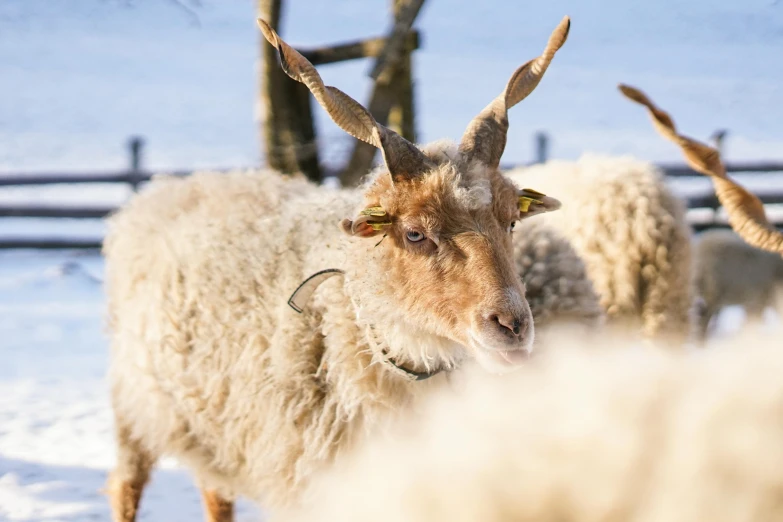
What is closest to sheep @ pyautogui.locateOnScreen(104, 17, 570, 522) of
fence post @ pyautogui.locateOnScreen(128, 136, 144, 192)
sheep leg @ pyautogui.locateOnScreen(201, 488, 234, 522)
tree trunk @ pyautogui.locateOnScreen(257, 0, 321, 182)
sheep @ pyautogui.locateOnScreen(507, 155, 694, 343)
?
sheep leg @ pyautogui.locateOnScreen(201, 488, 234, 522)

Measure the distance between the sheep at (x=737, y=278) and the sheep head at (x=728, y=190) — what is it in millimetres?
5288

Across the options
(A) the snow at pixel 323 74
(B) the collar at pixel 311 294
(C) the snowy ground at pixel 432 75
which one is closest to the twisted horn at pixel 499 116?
(B) the collar at pixel 311 294

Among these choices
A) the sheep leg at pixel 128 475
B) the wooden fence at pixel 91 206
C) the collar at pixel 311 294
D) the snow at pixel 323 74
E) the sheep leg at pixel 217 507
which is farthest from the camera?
the snow at pixel 323 74

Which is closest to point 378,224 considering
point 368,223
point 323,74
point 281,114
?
point 368,223

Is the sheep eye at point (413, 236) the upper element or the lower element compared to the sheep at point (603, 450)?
lower

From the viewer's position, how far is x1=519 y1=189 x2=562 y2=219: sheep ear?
2.85 m

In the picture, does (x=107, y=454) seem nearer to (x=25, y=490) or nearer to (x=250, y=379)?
(x=25, y=490)

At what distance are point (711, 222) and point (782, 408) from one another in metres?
12.8

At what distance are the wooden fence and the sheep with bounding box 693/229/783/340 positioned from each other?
450 cm

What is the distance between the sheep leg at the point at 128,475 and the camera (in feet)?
12.5

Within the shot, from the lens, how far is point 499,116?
288 cm

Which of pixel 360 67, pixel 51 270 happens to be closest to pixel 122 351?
pixel 51 270

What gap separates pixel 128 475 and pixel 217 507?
1.47 feet

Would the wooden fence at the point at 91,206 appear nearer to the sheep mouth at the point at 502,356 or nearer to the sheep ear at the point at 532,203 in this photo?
the sheep ear at the point at 532,203
